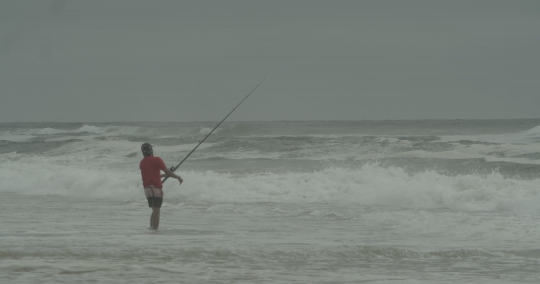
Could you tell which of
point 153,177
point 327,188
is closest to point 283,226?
point 153,177

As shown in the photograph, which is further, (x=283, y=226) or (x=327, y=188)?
(x=327, y=188)

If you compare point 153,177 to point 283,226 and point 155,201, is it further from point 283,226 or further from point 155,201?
point 283,226

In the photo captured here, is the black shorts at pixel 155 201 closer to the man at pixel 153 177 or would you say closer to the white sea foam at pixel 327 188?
the man at pixel 153 177

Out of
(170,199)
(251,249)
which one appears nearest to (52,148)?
(170,199)

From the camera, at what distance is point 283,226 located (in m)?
9.20

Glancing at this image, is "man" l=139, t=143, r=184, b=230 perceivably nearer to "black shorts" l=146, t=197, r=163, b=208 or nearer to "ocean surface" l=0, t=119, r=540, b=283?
"black shorts" l=146, t=197, r=163, b=208

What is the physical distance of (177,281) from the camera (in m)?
5.75

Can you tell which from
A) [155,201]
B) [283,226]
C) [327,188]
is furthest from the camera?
[327,188]

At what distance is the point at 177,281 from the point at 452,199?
7.46m

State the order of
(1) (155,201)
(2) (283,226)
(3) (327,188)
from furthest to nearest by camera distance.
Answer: (3) (327,188)
(2) (283,226)
(1) (155,201)

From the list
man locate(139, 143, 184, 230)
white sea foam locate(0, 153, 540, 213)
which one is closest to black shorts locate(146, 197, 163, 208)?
man locate(139, 143, 184, 230)

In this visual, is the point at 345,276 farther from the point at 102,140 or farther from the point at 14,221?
the point at 102,140

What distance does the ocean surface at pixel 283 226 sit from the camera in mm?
6211

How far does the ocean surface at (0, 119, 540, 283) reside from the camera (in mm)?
6211
